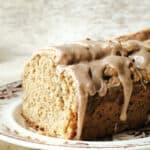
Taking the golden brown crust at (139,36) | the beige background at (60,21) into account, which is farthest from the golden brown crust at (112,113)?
the beige background at (60,21)

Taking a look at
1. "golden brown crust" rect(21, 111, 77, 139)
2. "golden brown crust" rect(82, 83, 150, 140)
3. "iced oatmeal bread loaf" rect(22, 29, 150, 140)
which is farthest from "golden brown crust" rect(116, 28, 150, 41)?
"golden brown crust" rect(21, 111, 77, 139)

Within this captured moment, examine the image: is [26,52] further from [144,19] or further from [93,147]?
[93,147]

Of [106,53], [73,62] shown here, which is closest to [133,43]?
[106,53]

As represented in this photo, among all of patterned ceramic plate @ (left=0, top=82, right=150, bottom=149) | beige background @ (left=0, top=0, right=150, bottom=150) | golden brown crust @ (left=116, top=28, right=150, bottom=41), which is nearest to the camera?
patterned ceramic plate @ (left=0, top=82, right=150, bottom=149)

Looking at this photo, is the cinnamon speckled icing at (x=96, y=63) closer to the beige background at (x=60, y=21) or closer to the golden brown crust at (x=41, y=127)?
the golden brown crust at (x=41, y=127)

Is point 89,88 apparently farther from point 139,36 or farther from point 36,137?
point 139,36

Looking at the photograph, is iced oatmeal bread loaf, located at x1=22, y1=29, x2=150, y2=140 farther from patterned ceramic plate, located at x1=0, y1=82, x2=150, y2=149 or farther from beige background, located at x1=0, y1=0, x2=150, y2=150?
beige background, located at x1=0, y1=0, x2=150, y2=150

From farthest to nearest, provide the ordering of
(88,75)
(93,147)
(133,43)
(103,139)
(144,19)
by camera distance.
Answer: (144,19), (133,43), (103,139), (88,75), (93,147)
